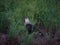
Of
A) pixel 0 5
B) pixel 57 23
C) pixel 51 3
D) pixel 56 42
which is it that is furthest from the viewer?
pixel 0 5

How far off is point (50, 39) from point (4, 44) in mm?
1005

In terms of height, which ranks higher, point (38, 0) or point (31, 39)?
point (38, 0)

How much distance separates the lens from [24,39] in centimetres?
466

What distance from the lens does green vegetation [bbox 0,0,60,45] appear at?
6445mm

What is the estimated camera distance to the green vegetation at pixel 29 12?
645 centimetres

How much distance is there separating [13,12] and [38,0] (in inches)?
35.4

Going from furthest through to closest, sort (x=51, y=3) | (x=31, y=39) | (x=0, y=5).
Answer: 1. (x=0, y=5)
2. (x=51, y=3)
3. (x=31, y=39)

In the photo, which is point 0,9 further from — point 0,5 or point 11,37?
point 11,37

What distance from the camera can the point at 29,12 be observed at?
8586 mm

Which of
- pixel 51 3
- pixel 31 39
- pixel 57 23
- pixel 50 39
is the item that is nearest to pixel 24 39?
pixel 31 39

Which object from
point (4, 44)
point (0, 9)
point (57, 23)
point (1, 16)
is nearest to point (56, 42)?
point (4, 44)

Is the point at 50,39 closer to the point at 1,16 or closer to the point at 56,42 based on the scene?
the point at 56,42

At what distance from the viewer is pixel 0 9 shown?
7.61 metres

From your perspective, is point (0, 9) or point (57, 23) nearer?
point (57, 23)
